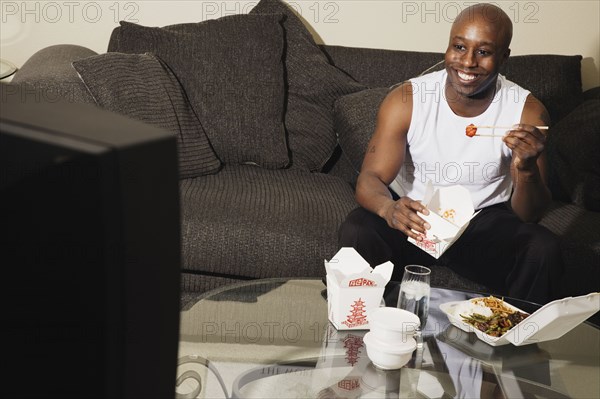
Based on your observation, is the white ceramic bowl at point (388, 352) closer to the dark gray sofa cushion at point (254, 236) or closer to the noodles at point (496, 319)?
the noodles at point (496, 319)

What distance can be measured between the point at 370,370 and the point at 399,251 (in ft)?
2.32

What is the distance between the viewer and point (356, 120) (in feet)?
8.24

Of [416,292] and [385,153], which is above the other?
[385,153]

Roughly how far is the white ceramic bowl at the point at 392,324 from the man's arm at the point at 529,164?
76 centimetres

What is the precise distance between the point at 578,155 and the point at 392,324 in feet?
4.68

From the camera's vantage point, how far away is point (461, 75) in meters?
2.16

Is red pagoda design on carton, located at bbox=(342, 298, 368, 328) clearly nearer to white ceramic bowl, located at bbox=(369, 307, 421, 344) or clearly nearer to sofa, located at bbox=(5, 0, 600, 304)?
white ceramic bowl, located at bbox=(369, 307, 421, 344)

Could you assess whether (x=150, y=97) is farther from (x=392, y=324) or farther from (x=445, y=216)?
(x=392, y=324)

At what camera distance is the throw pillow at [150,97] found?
2.24 metres

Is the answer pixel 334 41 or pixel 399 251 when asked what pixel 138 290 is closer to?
pixel 399 251

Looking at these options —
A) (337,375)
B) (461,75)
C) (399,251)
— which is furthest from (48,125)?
(461,75)

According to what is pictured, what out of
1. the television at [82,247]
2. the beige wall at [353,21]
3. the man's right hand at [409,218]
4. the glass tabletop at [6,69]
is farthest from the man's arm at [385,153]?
the television at [82,247]

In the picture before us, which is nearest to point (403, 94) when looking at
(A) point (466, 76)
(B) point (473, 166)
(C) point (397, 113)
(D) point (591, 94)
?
(C) point (397, 113)

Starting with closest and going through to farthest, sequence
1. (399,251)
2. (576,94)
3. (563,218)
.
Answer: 1. (399,251)
2. (563,218)
3. (576,94)
